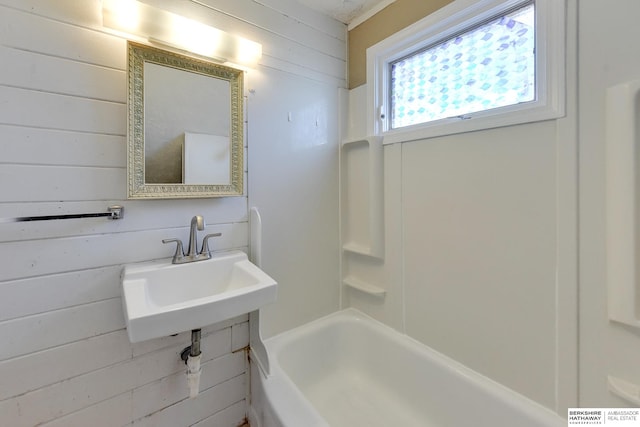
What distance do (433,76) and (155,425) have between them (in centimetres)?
218

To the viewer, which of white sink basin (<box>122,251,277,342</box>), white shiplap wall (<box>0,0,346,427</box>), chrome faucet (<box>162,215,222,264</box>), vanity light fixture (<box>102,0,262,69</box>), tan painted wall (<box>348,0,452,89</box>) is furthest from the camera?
tan painted wall (<box>348,0,452,89</box>)

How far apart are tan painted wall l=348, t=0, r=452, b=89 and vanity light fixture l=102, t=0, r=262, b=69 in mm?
700

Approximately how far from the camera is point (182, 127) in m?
1.25

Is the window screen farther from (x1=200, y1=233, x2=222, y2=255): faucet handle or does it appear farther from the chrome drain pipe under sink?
the chrome drain pipe under sink

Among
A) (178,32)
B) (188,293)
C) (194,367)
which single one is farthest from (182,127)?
(194,367)

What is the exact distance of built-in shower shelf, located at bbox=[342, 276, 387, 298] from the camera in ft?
5.48

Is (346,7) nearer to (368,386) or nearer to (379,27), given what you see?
(379,27)

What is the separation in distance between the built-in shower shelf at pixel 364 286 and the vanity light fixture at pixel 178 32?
1.42 metres

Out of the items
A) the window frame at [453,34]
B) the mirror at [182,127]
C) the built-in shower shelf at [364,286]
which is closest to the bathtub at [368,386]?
the built-in shower shelf at [364,286]

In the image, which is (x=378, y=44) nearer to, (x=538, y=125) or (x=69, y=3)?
(x=538, y=125)

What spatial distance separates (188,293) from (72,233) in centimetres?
49

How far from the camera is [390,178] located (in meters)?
1.61
